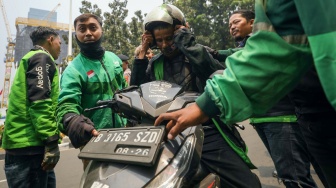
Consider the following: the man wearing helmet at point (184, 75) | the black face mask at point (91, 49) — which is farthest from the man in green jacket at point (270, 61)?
the black face mask at point (91, 49)

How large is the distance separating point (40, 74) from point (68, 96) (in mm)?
680

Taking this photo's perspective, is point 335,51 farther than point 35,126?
No

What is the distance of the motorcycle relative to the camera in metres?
1.09

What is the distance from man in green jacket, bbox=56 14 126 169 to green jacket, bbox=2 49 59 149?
0.38 m

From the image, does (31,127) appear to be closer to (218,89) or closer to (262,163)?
(218,89)

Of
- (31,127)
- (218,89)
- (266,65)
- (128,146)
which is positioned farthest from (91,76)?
(266,65)

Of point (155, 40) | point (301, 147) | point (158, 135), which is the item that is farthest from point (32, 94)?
point (301, 147)

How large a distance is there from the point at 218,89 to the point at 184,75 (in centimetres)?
103

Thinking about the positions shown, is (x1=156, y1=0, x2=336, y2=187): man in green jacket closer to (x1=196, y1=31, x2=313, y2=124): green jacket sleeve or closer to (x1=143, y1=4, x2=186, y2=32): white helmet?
(x1=196, y1=31, x2=313, y2=124): green jacket sleeve

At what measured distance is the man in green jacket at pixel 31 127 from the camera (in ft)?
7.52

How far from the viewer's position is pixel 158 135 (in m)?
1.15

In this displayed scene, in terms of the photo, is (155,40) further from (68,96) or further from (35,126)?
(35,126)

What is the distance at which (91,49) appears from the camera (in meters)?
2.29

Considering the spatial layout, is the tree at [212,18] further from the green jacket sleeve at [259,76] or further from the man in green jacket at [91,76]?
the green jacket sleeve at [259,76]
